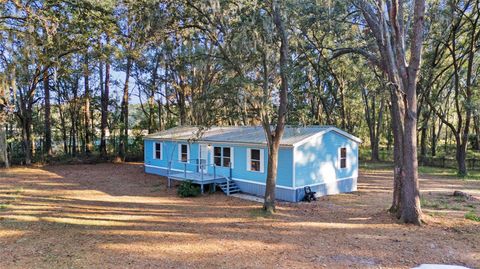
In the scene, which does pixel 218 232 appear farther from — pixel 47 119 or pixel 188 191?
pixel 47 119

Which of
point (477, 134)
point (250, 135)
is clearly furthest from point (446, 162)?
point (250, 135)

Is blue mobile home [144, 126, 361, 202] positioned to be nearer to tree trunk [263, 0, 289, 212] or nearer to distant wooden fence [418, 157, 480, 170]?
tree trunk [263, 0, 289, 212]

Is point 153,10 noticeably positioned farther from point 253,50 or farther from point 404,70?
point 404,70

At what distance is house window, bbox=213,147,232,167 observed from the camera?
45.3ft

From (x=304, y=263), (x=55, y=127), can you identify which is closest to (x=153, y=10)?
(x=304, y=263)

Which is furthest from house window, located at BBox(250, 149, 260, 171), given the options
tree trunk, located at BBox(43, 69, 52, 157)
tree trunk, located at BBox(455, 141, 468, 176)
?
tree trunk, located at BBox(43, 69, 52, 157)

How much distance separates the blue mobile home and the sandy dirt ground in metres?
0.82

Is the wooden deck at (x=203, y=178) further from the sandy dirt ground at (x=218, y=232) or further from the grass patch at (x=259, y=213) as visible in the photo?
the grass patch at (x=259, y=213)

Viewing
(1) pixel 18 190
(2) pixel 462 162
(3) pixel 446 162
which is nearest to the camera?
(1) pixel 18 190

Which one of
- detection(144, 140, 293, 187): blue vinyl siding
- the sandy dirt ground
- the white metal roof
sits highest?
the white metal roof

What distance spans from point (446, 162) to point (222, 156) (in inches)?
693

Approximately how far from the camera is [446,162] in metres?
23.0

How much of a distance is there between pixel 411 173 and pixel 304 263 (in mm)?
4250

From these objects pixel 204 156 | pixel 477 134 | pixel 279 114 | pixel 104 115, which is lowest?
pixel 204 156
